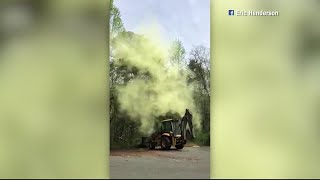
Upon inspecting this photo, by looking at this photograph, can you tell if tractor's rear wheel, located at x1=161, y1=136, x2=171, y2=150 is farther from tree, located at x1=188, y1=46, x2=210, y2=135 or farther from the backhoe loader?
tree, located at x1=188, y1=46, x2=210, y2=135

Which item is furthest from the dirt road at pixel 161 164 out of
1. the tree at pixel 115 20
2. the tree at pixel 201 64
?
the tree at pixel 115 20

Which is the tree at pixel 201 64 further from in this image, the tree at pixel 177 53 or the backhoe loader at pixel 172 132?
the backhoe loader at pixel 172 132

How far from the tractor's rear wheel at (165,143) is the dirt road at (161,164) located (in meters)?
0.07

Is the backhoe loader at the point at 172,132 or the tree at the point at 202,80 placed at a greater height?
the tree at the point at 202,80

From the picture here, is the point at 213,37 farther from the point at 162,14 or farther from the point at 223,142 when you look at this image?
the point at 223,142

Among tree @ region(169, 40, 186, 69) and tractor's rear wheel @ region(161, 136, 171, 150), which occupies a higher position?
tree @ region(169, 40, 186, 69)

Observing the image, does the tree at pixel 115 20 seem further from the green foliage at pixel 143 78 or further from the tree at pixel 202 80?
the tree at pixel 202 80

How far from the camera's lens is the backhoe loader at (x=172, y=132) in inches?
216

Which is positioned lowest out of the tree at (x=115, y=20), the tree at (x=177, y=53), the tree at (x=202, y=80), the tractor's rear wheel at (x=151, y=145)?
the tractor's rear wheel at (x=151, y=145)

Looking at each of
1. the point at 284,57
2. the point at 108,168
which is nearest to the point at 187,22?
the point at 284,57

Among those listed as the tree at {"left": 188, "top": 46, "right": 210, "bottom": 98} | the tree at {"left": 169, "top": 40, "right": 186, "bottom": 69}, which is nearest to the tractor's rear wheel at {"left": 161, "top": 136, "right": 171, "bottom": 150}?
the tree at {"left": 188, "top": 46, "right": 210, "bottom": 98}

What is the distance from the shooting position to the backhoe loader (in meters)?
5.50

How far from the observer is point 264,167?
5.43 meters

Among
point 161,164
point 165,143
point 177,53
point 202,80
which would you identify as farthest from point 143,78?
point 161,164
